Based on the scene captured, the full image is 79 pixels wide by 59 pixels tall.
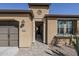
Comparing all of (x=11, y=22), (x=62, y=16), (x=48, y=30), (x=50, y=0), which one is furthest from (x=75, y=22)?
(x=50, y=0)

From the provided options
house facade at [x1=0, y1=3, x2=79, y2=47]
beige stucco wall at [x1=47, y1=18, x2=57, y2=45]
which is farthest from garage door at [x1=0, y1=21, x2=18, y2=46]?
beige stucco wall at [x1=47, y1=18, x2=57, y2=45]

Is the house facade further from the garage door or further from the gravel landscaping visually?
the gravel landscaping

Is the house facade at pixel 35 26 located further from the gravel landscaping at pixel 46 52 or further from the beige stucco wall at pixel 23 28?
the gravel landscaping at pixel 46 52

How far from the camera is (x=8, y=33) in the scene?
18016 millimetres

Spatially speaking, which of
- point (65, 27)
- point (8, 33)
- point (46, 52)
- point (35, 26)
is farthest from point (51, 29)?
point (46, 52)

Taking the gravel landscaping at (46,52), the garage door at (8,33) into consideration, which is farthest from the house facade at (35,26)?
the gravel landscaping at (46,52)

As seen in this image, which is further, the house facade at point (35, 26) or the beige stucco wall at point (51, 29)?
the beige stucco wall at point (51, 29)

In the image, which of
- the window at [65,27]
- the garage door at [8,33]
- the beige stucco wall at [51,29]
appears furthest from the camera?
the window at [65,27]

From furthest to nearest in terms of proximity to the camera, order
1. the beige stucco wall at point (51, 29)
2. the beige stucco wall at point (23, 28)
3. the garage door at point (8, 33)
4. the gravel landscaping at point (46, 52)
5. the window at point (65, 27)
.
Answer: the window at point (65, 27), the beige stucco wall at point (51, 29), the garage door at point (8, 33), the beige stucco wall at point (23, 28), the gravel landscaping at point (46, 52)

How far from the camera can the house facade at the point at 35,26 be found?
1773 cm

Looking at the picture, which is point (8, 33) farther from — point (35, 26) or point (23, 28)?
point (35, 26)

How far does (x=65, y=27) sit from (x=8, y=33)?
24.4 feet

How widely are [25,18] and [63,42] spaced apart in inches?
224

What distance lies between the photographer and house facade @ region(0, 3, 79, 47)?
17734 millimetres
